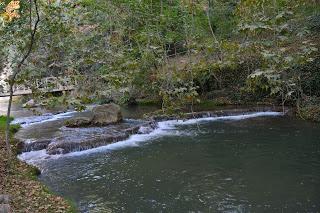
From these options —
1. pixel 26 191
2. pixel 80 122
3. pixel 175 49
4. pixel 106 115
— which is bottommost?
pixel 26 191

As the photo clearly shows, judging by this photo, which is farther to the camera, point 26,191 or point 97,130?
point 97,130

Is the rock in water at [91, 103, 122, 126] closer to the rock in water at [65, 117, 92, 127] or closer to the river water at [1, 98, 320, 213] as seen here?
the rock in water at [65, 117, 92, 127]

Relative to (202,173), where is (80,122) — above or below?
above

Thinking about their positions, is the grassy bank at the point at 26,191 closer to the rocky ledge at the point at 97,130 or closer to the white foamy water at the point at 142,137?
the white foamy water at the point at 142,137

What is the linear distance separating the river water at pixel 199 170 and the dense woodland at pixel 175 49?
2.78m

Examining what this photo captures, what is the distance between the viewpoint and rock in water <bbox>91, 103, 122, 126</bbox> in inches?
1083

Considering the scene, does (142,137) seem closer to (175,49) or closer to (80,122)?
(175,49)

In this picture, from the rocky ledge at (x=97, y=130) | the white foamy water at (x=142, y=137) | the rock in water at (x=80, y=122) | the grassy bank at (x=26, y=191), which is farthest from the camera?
the rock in water at (x=80, y=122)

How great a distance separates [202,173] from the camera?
16.1m

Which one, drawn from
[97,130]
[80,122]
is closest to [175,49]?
[97,130]

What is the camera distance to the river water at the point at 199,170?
13.2 metres

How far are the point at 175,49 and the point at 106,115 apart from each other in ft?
24.1

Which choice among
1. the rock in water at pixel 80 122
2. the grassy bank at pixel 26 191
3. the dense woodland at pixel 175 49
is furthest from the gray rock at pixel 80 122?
the grassy bank at pixel 26 191

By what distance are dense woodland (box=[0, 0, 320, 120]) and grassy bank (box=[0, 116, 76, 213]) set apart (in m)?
3.09
